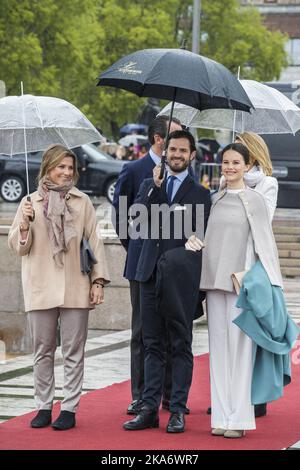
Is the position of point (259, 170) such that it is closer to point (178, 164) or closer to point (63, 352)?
point (178, 164)

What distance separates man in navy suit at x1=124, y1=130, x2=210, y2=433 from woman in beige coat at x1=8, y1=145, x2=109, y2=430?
13.0 inches

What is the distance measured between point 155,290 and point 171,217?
486 mm

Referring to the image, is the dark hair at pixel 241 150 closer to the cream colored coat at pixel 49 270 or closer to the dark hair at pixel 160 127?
the dark hair at pixel 160 127

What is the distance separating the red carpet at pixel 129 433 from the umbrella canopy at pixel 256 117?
7.64 feet

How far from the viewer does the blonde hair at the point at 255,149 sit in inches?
379

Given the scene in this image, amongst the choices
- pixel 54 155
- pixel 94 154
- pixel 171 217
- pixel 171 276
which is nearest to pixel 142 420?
pixel 171 276

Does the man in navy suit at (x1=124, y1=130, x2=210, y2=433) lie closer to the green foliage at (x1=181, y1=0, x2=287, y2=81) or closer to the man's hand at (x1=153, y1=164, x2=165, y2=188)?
the man's hand at (x1=153, y1=164, x2=165, y2=188)

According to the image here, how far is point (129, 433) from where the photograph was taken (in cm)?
894
